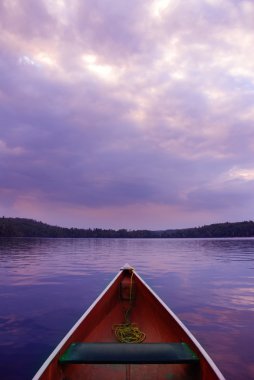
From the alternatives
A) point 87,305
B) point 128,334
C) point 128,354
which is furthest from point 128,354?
point 87,305

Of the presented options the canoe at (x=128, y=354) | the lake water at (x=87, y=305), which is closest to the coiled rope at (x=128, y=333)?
the canoe at (x=128, y=354)

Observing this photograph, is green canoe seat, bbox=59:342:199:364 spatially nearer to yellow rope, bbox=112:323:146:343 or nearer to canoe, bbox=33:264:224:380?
canoe, bbox=33:264:224:380

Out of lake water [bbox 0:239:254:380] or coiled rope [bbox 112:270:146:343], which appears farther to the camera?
lake water [bbox 0:239:254:380]

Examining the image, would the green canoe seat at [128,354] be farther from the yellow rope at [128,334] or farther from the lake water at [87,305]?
the lake water at [87,305]

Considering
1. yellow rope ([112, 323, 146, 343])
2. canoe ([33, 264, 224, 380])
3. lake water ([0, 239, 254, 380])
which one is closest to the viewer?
canoe ([33, 264, 224, 380])

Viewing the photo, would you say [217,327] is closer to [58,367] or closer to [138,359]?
[138,359]

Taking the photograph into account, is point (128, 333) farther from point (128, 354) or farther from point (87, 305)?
point (87, 305)

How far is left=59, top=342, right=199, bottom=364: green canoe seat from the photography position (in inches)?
194

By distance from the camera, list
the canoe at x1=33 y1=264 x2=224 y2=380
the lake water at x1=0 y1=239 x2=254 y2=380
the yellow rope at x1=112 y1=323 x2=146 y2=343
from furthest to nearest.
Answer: the lake water at x1=0 y1=239 x2=254 y2=380, the yellow rope at x1=112 y1=323 x2=146 y2=343, the canoe at x1=33 y1=264 x2=224 y2=380

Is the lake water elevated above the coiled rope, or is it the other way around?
the coiled rope

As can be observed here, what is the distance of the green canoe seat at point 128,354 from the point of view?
4930mm

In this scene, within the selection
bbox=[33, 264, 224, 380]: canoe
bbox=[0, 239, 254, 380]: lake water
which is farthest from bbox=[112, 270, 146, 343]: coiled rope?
bbox=[0, 239, 254, 380]: lake water

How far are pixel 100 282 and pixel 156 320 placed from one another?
44.4ft

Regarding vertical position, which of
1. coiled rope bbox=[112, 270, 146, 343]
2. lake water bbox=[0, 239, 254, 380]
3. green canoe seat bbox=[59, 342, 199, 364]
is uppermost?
green canoe seat bbox=[59, 342, 199, 364]
